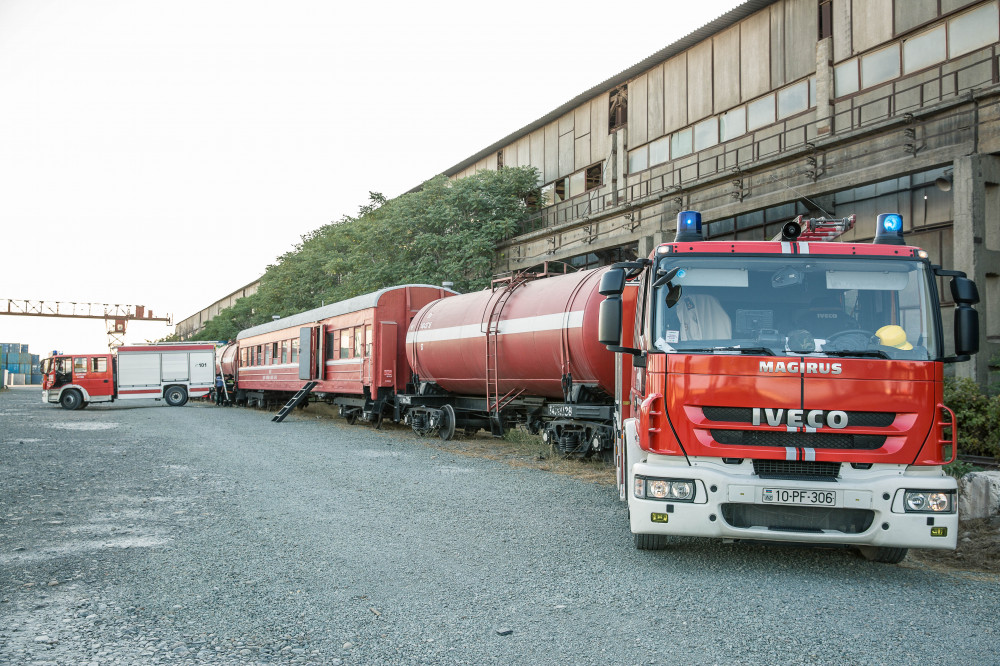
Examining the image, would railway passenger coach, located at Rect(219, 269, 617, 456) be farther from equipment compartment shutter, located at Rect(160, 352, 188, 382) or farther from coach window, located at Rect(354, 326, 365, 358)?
equipment compartment shutter, located at Rect(160, 352, 188, 382)

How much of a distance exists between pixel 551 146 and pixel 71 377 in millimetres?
23207

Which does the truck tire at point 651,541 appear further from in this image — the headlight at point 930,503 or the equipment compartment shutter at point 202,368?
the equipment compartment shutter at point 202,368

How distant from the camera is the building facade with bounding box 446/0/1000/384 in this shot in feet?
53.4

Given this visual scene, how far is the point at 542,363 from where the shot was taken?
41.1 feet

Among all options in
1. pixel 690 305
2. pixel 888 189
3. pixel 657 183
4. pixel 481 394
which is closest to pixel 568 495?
pixel 690 305

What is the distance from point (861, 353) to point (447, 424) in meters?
11.9

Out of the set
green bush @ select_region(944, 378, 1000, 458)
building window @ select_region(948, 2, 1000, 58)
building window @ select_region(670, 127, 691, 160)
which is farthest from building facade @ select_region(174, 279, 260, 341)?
green bush @ select_region(944, 378, 1000, 458)

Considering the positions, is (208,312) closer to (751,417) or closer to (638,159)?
(638,159)

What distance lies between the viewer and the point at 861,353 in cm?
529

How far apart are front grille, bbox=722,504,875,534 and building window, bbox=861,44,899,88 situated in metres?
17.1

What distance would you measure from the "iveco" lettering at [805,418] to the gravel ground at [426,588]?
1163 mm

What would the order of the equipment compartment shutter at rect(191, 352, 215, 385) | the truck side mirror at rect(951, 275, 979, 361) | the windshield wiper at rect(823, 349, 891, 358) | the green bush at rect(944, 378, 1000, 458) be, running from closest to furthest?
the windshield wiper at rect(823, 349, 891, 358), the truck side mirror at rect(951, 275, 979, 361), the green bush at rect(944, 378, 1000, 458), the equipment compartment shutter at rect(191, 352, 215, 385)

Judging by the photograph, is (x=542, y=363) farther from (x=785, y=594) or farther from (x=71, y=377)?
(x=71, y=377)

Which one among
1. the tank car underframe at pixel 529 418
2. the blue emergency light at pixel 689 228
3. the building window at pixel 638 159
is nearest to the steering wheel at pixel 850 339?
the blue emergency light at pixel 689 228
